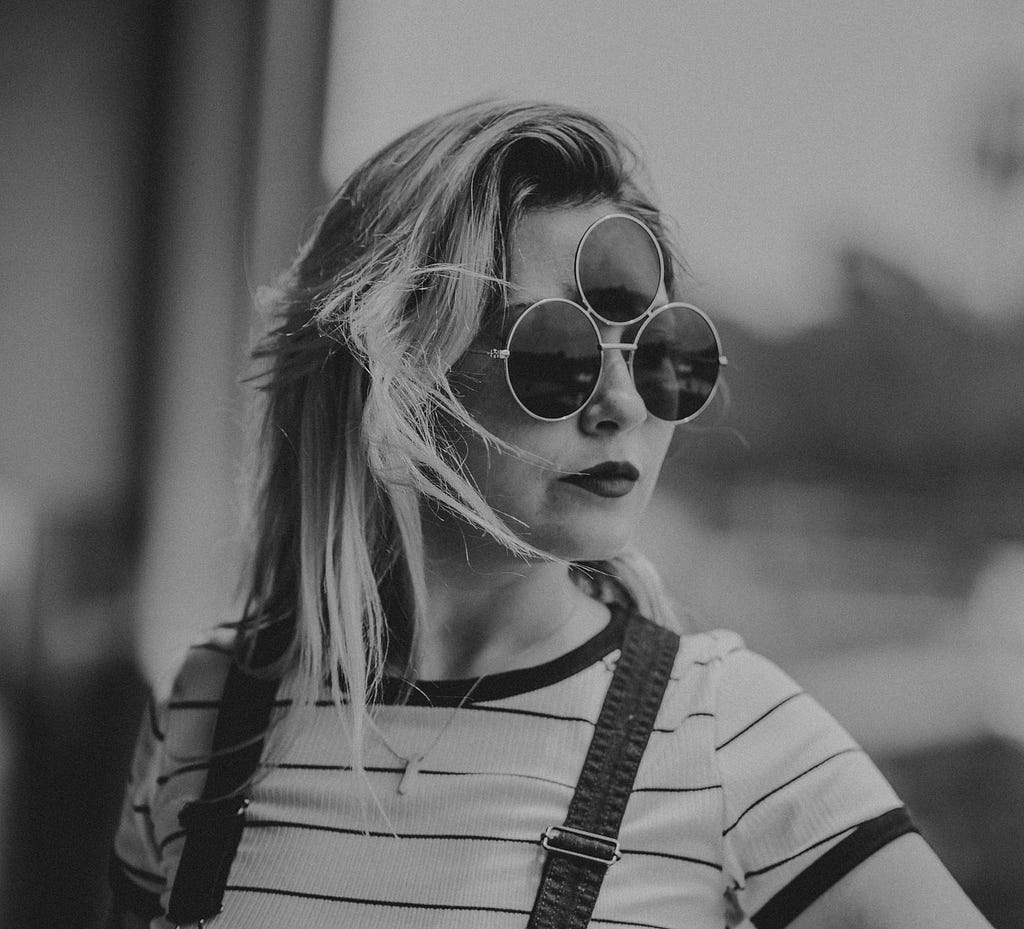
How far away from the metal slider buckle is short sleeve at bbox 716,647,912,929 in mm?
106

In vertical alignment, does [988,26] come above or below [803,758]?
above

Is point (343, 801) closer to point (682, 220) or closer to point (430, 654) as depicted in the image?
point (430, 654)

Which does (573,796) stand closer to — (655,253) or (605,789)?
(605,789)

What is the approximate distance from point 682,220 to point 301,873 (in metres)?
0.82

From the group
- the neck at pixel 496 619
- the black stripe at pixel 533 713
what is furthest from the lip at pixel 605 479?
the black stripe at pixel 533 713

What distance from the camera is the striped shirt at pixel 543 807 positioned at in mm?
813

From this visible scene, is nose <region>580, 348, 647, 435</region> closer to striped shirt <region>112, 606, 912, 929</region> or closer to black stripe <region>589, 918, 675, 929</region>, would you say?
striped shirt <region>112, 606, 912, 929</region>

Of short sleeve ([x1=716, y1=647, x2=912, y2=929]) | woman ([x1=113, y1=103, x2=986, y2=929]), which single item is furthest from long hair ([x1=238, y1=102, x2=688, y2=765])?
short sleeve ([x1=716, y1=647, x2=912, y2=929])

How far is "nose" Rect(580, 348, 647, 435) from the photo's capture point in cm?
91

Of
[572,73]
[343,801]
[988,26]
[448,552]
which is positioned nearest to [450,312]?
[448,552]

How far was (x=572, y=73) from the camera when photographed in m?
1.49

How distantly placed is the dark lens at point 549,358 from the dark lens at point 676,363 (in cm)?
7

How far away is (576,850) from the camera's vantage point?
822 mm

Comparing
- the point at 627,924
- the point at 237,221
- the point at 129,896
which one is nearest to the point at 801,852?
the point at 627,924
